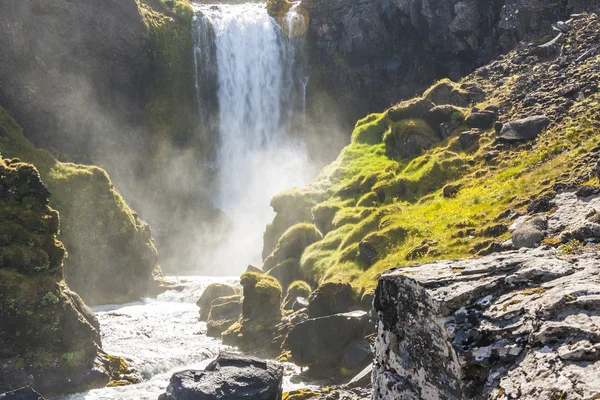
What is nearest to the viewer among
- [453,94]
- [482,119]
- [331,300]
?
[331,300]

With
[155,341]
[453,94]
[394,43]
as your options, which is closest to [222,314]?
[155,341]

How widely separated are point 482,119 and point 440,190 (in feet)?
27.5

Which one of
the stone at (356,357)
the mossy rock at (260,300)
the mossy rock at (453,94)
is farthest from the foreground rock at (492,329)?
the mossy rock at (453,94)

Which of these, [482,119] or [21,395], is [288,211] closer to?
[482,119]

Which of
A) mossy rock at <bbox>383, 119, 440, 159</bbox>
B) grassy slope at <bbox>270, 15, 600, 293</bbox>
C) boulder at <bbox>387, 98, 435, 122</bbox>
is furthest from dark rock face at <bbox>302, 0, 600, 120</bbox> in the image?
mossy rock at <bbox>383, 119, 440, 159</bbox>

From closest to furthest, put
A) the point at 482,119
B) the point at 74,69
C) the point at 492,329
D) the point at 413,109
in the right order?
1. the point at 492,329
2. the point at 482,119
3. the point at 413,109
4. the point at 74,69

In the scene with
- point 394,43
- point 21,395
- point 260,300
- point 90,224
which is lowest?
point 260,300

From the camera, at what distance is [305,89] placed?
72.8 m

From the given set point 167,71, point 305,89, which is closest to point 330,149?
point 305,89

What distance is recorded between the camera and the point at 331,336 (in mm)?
23609

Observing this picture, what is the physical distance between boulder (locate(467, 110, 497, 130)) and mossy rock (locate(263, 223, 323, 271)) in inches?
556

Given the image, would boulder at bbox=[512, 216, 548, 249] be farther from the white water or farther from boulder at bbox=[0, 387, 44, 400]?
boulder at bbox=[0, 387, 44, 400]

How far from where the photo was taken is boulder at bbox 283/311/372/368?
23.4 metres

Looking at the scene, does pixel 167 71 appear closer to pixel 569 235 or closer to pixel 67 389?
pixel 67 389
